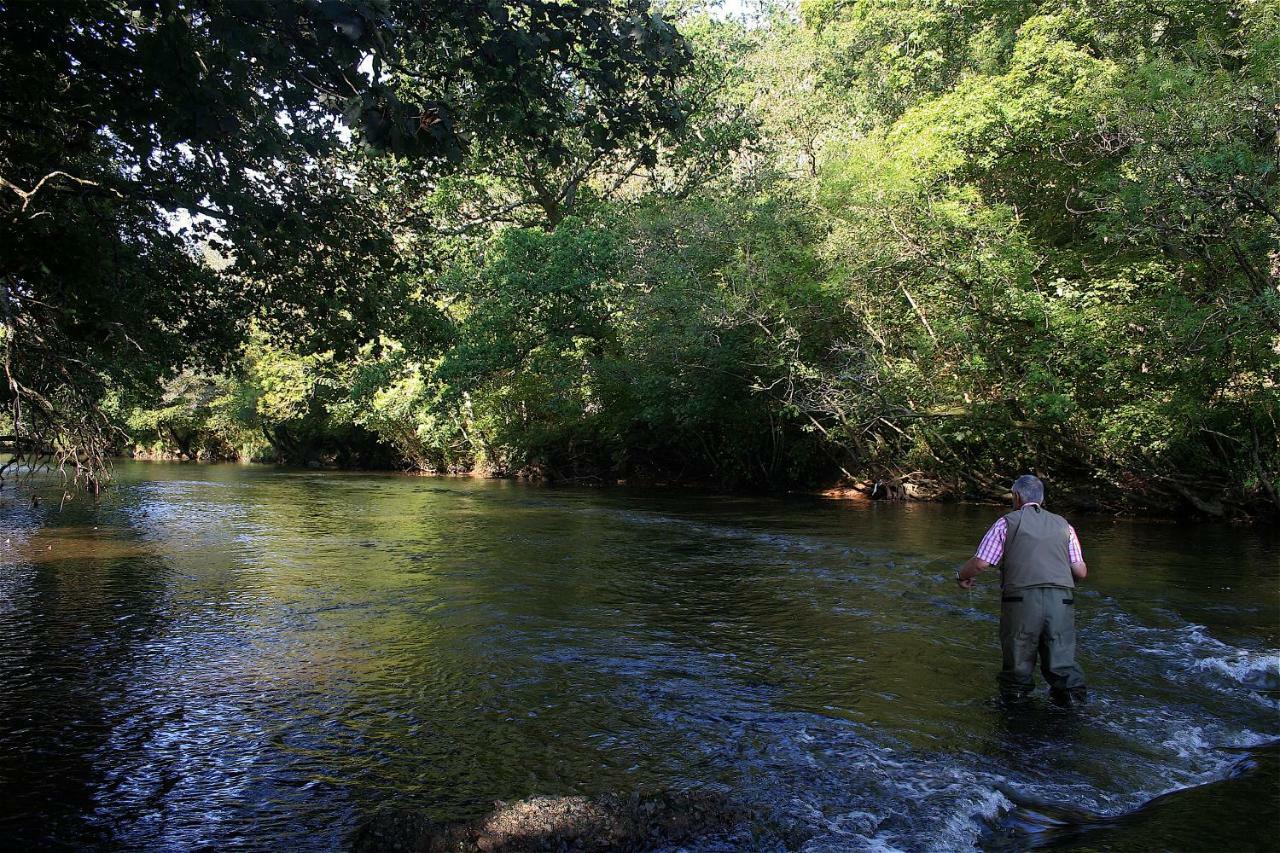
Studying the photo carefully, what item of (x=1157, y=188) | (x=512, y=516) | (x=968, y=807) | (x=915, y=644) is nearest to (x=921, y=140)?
(x=1157, y=188)

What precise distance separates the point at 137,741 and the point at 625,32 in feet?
19.0

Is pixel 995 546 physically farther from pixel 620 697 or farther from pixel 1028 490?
pixel 620 697

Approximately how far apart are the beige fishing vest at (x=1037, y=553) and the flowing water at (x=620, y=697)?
3.37ft

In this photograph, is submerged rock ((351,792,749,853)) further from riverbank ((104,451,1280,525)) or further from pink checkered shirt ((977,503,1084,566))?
riverbank ((104,451,1280,525))

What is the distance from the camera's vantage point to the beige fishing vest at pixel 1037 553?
22.4ft

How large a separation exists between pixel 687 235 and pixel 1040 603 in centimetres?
2112

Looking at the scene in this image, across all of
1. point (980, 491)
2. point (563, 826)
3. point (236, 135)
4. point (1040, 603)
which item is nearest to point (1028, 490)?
point (1040, 603)

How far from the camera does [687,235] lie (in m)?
26.7

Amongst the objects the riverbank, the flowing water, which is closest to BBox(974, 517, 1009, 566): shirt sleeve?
the flowing water

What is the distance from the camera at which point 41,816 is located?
4.95 m

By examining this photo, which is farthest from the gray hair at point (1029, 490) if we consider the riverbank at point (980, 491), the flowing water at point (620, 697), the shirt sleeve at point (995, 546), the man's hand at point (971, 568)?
the riverbank at point (980, 491)

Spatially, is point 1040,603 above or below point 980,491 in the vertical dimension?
below

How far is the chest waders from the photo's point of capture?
6.82m

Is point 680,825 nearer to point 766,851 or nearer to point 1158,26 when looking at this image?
point 766,851
